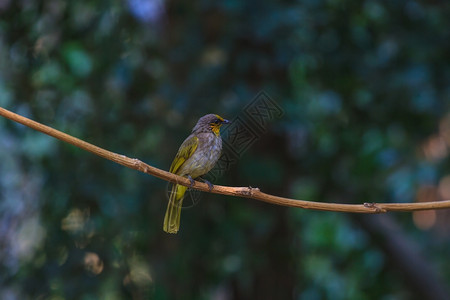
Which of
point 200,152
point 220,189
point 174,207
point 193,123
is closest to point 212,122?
point 200,152

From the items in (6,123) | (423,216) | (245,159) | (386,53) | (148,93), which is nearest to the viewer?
(6,123)

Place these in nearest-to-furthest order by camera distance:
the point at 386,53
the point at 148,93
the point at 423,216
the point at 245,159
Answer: the point at 245,159, the point at 148,93, the point at 386,53, the point at 423,216

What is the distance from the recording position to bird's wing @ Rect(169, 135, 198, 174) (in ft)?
9.18

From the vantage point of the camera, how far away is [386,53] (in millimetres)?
5227

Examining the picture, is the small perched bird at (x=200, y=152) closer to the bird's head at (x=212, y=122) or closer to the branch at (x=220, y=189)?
the bird's head at (x=212, y=122)

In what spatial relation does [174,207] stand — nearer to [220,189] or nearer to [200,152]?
[200,152]

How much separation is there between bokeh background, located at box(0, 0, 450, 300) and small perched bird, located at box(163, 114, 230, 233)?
1.30 metres

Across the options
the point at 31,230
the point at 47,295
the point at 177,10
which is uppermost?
the point at 177,10

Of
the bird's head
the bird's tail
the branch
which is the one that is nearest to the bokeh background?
the bird's tail

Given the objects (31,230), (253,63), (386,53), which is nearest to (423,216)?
(386,53)

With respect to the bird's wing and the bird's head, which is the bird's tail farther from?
the bird's head

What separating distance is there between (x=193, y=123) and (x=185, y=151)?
1.54m

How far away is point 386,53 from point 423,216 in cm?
830

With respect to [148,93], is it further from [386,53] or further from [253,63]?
[386,53]
